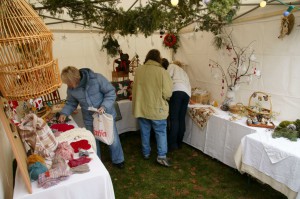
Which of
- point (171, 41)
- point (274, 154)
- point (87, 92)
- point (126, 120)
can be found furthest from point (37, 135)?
point (171, 41)

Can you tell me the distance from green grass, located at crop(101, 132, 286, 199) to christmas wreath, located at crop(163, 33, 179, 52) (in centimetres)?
200

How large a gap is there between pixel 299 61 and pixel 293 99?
410 millimetres

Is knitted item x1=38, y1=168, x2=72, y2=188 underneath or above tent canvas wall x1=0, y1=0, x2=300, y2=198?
underneath

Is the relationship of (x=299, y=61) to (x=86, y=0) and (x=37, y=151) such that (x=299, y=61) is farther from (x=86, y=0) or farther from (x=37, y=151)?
(x=37, y=151)

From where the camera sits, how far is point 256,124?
2383 millimetres

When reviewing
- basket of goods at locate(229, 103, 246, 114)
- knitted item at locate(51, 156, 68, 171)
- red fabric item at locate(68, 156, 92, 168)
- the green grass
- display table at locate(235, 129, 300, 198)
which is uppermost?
basket of goods at locate(229, 103, 246, 114)

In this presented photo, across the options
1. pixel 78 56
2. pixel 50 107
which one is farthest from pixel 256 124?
pixel 78 56

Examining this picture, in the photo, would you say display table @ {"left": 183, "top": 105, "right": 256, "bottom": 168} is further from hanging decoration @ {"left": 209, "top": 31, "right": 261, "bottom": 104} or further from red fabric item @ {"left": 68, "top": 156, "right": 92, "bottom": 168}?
red fabric item @ {"left": 68, "top": 156, "right": 92, "bottom": 168}

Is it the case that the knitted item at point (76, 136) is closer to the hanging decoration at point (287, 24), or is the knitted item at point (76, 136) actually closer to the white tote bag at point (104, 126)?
the white tote bag at point (104, 126)

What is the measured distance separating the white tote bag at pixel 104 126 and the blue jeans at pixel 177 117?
1.05 metres

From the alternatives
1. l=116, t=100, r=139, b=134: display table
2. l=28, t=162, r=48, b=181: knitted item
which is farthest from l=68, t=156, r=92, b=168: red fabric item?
l=116, t=100, r=139, b=134: display table

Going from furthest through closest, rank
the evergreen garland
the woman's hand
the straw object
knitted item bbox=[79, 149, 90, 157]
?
the woman's hand → the evergreen garland → knitted item bbox=[79, 149, 90, 157] → the straw object

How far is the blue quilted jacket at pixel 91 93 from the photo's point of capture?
7.32 ft

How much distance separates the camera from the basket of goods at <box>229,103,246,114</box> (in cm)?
280
